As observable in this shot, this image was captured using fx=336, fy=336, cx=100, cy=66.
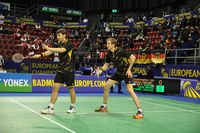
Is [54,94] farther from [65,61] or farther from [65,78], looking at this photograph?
[65,61]

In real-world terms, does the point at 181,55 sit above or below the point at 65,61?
above

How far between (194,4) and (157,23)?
3.81 meters

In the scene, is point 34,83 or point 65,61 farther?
point 34,83

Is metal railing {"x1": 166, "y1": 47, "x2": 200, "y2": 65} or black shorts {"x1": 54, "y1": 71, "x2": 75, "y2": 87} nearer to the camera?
black shorts {"x1": 54, "y1": 71, "x2": 75, "y2": 87}

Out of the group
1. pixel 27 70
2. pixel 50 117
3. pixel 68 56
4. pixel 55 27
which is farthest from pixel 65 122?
pixel 55 27

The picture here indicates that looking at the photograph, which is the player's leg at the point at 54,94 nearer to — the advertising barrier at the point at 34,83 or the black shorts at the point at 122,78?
the black shorts at the point at 122,78

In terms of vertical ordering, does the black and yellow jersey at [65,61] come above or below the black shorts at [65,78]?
above

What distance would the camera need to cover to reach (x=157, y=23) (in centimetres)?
3088

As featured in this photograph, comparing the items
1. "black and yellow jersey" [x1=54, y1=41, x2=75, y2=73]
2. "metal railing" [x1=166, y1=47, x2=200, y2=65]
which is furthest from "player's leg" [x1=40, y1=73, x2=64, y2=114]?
"metal railing" [x1=166, y1=47, x2=200, y2=65]

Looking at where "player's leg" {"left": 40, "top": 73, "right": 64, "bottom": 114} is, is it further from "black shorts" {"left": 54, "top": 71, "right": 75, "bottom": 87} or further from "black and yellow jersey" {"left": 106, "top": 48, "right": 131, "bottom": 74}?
"black and yellow jersey" {"left": 106, "top": 48, "right": 131, "bottom": 74}

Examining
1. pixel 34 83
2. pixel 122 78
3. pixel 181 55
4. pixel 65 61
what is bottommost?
pixel 34 83

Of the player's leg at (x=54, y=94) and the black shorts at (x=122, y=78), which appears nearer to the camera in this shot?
the player's leg at (x=54, y=94)

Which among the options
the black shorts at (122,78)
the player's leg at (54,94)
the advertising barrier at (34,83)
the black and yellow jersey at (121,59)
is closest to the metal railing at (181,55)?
the advertising barrier at (34,83)

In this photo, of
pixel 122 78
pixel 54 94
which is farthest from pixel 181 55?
pixel 54 94
